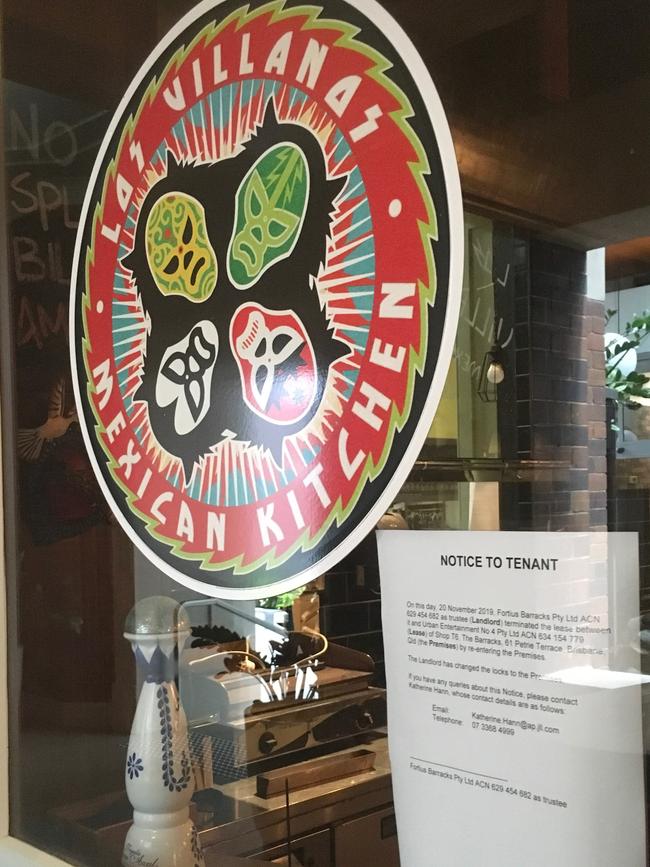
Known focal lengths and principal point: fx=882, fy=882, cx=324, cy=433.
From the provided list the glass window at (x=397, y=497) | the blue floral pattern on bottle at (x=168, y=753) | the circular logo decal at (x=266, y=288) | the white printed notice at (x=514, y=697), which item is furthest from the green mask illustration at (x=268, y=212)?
the blue floral pattern on bottle at (x=168, y=753)

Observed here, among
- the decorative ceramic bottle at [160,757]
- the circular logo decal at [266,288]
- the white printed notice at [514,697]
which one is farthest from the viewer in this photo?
the decorative ceramic bottle at [160,757]

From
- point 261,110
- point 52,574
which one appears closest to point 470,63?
point 261,110

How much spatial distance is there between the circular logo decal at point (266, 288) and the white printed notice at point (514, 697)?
3.9 inches

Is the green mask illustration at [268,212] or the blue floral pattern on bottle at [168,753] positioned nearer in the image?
the green mask illustration at [268,212]

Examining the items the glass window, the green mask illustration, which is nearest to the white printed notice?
the glass window

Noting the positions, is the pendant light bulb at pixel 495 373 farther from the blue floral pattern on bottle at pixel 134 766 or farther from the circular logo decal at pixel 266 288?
the blue floral pattern on bottle at pixel 134 766

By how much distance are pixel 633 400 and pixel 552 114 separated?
209 millimetres

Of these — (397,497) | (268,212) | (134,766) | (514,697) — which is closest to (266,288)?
(268,212)

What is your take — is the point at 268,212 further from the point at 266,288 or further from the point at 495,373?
the point at 495,373

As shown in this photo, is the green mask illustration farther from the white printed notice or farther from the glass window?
the white printed notice

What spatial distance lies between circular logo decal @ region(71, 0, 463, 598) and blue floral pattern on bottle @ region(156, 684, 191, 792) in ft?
0.54

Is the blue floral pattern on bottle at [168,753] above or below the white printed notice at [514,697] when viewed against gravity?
below

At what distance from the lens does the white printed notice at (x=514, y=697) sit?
582 millimetres

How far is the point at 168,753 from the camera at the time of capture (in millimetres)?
944
